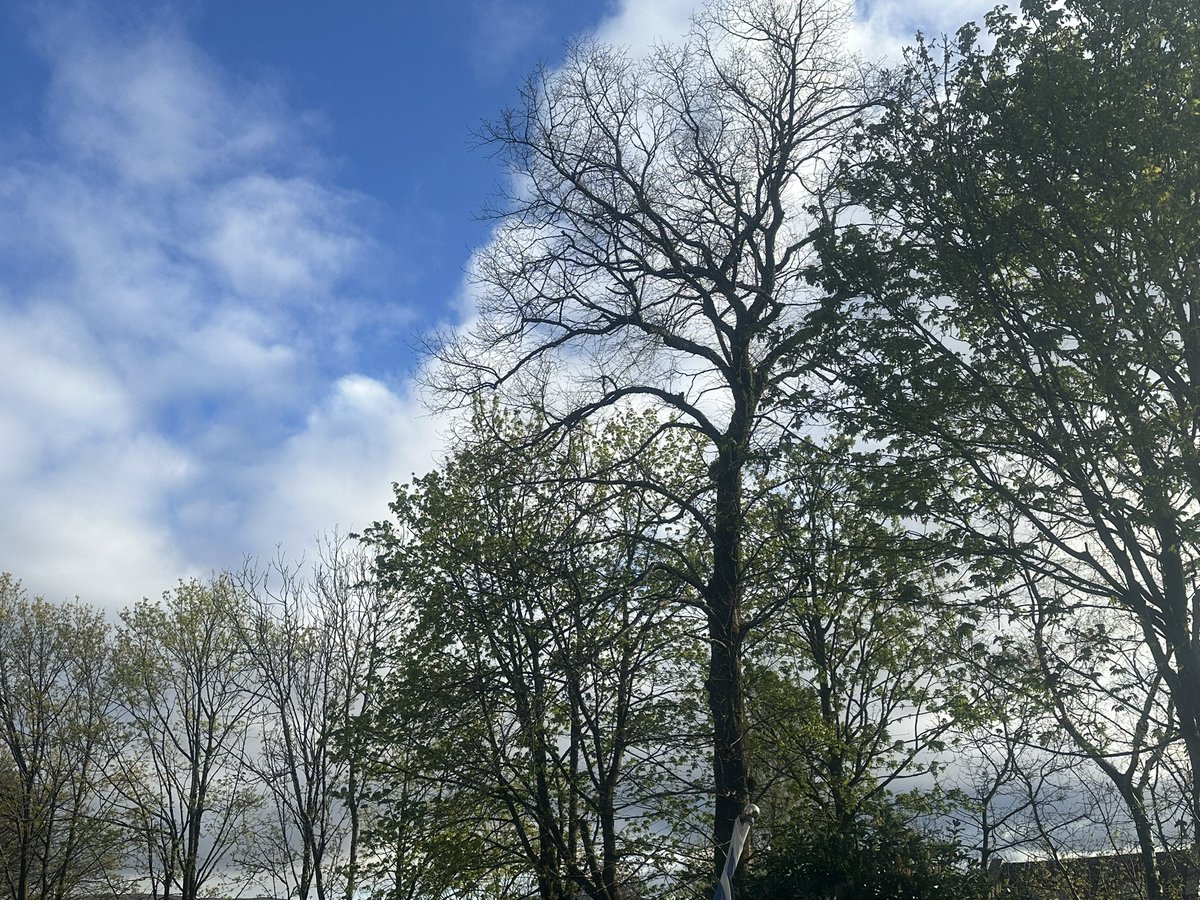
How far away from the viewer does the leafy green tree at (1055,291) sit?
1027 cm

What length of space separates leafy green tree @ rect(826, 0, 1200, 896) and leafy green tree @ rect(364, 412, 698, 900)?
165 inches

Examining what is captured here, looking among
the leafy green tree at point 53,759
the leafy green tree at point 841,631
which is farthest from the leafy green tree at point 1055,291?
the leafy green tree at point 53,759

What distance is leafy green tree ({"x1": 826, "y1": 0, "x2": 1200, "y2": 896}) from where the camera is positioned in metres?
10.3

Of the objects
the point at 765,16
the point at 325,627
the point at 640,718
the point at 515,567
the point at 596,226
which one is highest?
the point at 765,16

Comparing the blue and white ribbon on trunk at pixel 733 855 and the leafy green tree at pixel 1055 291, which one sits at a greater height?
the leafy green tree at pixel 1055 291

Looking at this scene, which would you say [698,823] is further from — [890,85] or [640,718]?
[890,85]

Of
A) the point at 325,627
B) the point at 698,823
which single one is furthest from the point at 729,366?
the point at 325,627

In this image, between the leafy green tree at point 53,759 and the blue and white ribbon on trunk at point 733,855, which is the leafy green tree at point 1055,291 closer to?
the blue and white ribbon on trunk at point 733,855

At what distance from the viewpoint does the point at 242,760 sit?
26.5 meters

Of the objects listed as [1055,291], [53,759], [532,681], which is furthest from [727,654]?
[53,759]

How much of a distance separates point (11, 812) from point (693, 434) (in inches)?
931

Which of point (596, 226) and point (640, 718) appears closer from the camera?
point (596, 226)

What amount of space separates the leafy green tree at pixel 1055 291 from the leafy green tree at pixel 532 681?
4179 mm

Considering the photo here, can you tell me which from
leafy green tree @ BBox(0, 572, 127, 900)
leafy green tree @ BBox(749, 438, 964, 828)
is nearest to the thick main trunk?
leafy green tree @ BBox(749, 438, 964, 828)
